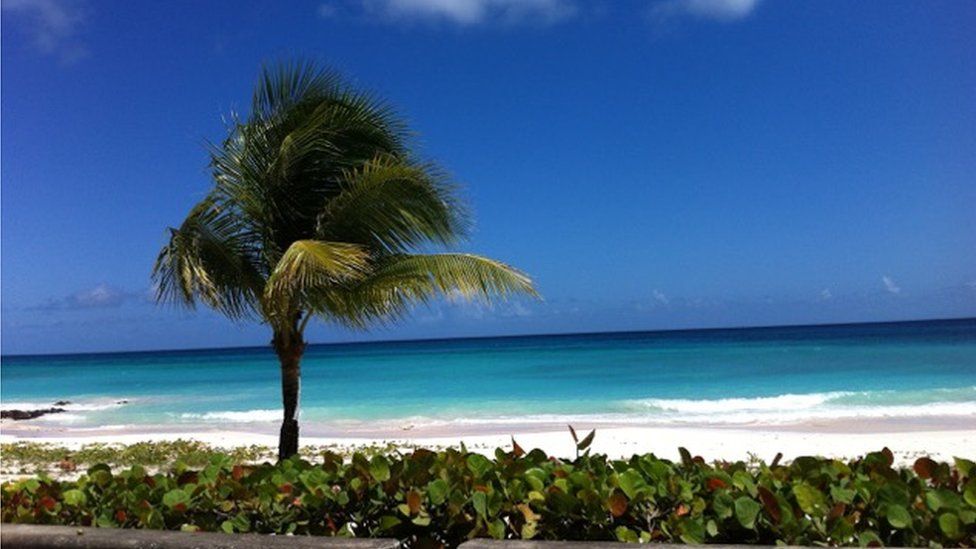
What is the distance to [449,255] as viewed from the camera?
780cm

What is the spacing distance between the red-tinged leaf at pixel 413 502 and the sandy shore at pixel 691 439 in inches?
315

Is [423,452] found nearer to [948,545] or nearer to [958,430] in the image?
[948,545]

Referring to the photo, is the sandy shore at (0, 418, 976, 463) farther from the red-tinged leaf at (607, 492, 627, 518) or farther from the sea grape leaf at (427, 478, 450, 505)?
the red-tinged leaf at (607, 492, 627, 518)

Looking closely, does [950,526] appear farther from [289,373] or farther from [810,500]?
[289,373]

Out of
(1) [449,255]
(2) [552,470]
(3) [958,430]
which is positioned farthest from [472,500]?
(3) [958,430]

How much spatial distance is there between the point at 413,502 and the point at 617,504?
710 millimetres

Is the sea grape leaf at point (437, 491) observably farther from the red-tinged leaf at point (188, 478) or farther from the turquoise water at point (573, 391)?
the turquoise water at point (573, 391)

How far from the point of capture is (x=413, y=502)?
2844mm

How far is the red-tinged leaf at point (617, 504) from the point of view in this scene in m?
2.71

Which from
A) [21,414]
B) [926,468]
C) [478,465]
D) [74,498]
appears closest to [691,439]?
[926,468]

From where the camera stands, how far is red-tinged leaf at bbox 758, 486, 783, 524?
101 inches

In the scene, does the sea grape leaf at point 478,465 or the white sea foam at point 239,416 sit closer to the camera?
the sea grape leaf at point 478,465

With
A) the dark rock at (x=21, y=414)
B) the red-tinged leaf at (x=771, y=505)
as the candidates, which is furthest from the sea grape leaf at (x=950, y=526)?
the dark rock at (x=21, y=414)

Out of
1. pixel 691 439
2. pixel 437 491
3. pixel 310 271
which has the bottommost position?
pixel 691 439
